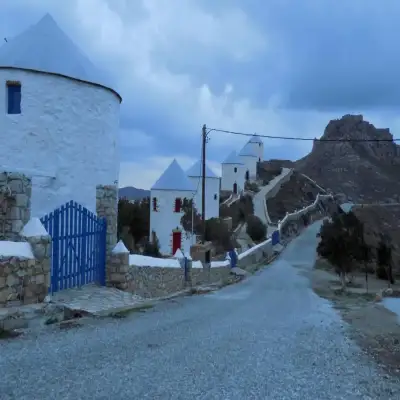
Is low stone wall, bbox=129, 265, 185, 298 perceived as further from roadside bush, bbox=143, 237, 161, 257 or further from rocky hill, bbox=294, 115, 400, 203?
rocky hill, bbox=294, 115, 400, 203

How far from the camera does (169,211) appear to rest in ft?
123

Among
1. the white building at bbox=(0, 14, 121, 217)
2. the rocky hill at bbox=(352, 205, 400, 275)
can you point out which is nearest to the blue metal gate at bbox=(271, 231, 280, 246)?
the rocky hill at bbox=(352, 205, 400, 275)

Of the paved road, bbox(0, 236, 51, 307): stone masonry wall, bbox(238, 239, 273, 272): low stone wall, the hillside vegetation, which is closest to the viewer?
the paved road

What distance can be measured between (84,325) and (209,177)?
3835cm

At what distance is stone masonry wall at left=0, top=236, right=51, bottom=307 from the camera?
28.7 feet

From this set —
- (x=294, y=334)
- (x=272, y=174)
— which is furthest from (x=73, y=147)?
(x=272, y=174)

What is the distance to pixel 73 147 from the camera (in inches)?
523

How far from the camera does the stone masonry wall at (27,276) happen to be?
876 centimetres

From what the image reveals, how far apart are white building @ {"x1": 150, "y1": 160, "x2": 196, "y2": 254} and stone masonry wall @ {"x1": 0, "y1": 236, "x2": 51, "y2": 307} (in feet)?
85.9

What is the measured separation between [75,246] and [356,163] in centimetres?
11161

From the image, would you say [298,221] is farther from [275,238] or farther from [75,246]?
[75,246]

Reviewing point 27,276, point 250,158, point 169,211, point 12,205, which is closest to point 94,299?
point 27,276

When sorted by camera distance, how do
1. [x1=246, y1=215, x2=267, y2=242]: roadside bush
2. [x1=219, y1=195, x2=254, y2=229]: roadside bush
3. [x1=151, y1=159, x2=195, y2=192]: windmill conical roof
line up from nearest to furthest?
[x1=151, y1=159, x2=195, y2=192]: windmill conical roof, [x1=246, y1=215, x2=267, y2=242]: roadside bush, [x1=219, y1=195, x2=254, y2=229]: roadside bush

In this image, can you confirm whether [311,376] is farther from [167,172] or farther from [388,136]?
[388,136]
